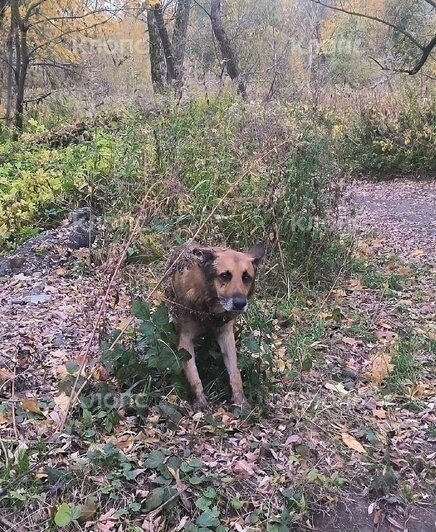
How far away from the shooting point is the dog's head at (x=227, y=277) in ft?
11.1

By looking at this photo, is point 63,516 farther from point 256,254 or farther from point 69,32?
point 69,32

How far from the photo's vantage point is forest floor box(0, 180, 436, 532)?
290cm

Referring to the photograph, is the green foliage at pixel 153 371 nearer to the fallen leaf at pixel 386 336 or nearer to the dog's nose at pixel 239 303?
the dog's nose at pixel 239 303

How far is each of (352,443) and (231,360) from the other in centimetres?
86

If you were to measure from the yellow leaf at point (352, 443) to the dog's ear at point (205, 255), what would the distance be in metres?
1.32

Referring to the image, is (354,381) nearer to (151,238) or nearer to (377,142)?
(151,238)

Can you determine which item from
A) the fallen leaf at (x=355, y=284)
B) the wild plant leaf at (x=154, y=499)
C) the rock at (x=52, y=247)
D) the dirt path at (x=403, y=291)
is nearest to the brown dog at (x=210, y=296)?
the wild plant leaf at (x=154, y=499)

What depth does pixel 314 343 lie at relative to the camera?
15.4ft

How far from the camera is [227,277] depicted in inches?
136

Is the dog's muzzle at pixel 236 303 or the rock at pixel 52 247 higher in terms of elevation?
the dog's muzzle at pixel 236 303

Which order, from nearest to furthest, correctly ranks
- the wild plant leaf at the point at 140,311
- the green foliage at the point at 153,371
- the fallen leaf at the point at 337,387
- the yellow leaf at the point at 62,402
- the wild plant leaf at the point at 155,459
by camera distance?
the wild plant leaf at the point at 155,459 < the yellow leaf at the point at 62,402 < the green foliage at the point at 153,371 < the wild plant leaf at the point at 140,311 < the fallen leaf at the point at 337,387

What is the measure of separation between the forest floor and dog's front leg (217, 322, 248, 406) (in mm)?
107

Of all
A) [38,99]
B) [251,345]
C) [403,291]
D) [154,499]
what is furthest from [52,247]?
[38,99]

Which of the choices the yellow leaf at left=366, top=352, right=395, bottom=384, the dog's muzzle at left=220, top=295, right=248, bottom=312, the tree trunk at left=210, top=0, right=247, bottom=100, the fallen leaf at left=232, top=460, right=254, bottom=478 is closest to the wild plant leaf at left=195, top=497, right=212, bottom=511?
the fallen leaf at left=232, top=460, right=254, bottom=478
